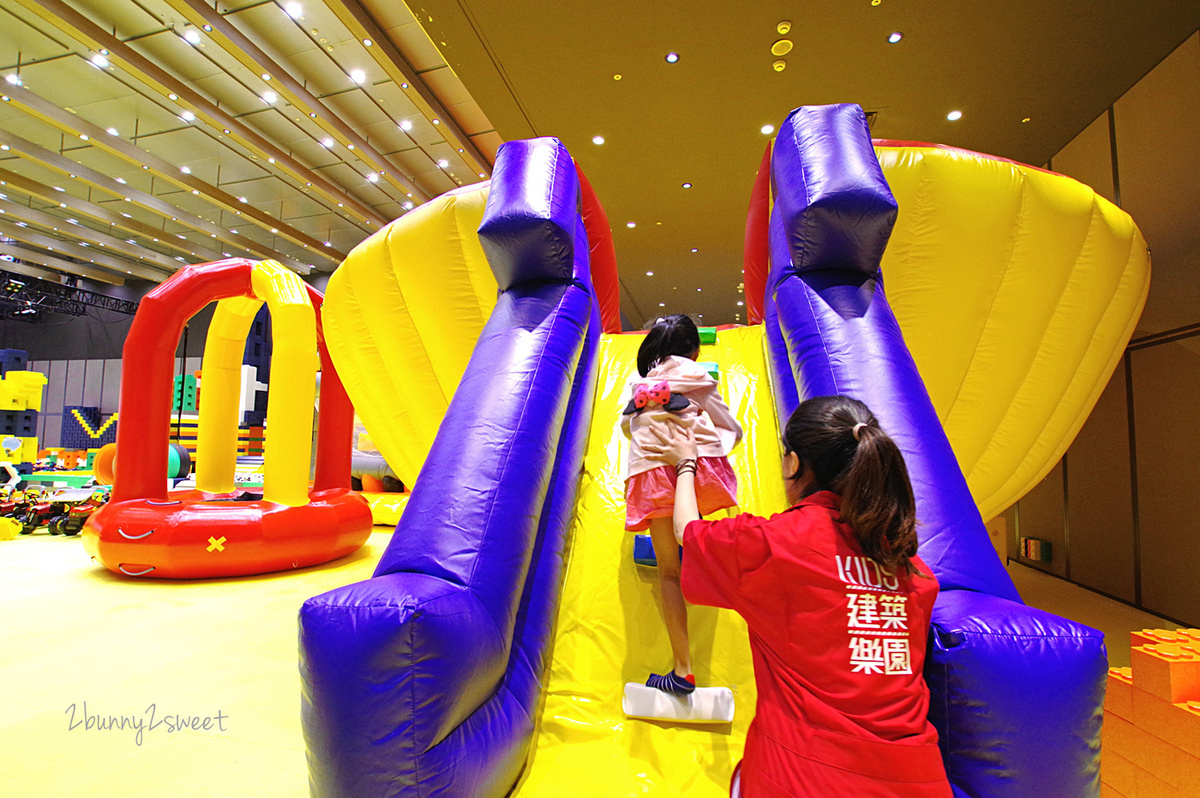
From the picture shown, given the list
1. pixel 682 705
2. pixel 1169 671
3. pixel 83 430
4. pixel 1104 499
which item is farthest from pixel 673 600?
pixel 83 430

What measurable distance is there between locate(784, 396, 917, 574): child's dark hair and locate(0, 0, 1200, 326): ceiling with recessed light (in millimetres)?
3455

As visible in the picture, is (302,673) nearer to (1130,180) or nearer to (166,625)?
(166,625)

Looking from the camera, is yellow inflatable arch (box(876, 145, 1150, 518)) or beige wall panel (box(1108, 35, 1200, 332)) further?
Result: beige wall panel (box(1108, 35, 1200, 332))

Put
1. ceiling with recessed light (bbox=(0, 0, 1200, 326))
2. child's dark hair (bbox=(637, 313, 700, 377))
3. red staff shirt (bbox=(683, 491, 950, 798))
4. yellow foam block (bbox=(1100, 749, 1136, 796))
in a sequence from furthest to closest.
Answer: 1. ceiling with recessed light (bbox=(0, 0, 1200, 326))
2. child's dark hair (bbox=(637, 313, 700, 377))
3. yellow foam block (bbox=(1100, 749, 1136, 796))
4. red staff shirt (bbox=(683, 491, 950, 798))

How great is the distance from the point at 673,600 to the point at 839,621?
0.63 m

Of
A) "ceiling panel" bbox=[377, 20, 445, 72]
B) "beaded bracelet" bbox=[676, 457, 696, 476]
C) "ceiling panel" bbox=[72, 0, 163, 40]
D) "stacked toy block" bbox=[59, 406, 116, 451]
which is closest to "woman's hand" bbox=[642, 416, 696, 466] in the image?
"beaded bracelet" bbox=[676, 457, 696, 476]

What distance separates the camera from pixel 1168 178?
3.32 meters

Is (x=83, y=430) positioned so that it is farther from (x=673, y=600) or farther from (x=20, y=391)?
(x=673, y=600)

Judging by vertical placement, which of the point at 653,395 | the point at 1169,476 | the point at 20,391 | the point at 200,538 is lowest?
the point at 200,538

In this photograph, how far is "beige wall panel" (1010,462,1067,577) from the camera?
14.6 ft

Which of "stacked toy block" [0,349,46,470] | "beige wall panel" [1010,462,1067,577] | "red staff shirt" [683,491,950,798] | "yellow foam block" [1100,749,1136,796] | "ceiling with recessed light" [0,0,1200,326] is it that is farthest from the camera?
"stacked toy block" [0,349,46,470]

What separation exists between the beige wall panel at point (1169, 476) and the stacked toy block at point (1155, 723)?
2.18 m

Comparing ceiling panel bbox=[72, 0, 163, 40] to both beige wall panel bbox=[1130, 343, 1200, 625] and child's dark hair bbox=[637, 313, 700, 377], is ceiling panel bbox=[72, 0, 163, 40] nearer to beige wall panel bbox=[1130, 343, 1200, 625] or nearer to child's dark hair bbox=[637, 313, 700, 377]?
child's dark hair bbox=[637, 313, 700, 377]

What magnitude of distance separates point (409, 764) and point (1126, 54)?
5.06 meters
